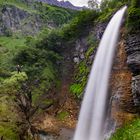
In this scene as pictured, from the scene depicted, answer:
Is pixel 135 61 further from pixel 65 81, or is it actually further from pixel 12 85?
pixel 65 81

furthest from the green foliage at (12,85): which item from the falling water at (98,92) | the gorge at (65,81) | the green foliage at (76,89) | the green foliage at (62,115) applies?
the green foliage at (76,89)

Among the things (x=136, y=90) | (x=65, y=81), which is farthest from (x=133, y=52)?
(x=65, y=81)

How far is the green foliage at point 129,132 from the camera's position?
85.9 feet

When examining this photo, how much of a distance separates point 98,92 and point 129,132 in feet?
32.5

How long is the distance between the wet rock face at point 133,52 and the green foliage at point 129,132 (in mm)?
5713

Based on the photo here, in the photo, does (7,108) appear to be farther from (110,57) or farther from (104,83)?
(110,57)

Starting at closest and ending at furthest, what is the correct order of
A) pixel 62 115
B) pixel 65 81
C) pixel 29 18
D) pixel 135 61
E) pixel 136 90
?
1. pixel 136 90
2. pixel 135 61
3. pixel 62 115
4. pixel 65 81
5. pixel 29 18

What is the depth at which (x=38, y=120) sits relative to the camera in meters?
42.6

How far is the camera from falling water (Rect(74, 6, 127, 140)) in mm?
33541

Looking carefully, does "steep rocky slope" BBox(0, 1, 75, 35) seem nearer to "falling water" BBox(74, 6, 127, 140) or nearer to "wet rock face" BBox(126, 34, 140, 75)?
"falling water" BBox(74, 6, 127, 140)

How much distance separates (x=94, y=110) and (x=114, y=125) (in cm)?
552

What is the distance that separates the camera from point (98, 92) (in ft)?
120

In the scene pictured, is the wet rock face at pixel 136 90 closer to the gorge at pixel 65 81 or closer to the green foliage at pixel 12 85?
the gorge at pixel 65 81

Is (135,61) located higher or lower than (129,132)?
higher
